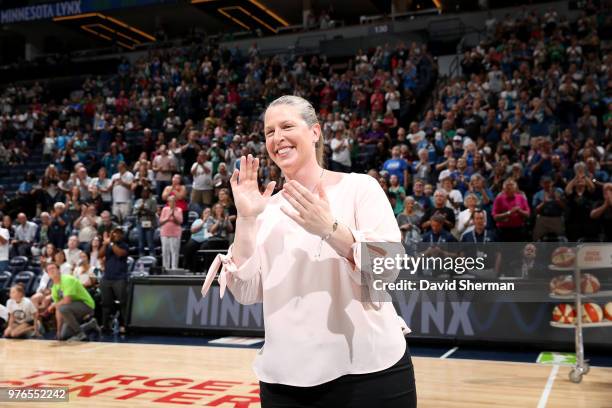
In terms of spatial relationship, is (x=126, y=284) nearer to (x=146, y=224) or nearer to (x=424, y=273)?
(x=146, y=224)

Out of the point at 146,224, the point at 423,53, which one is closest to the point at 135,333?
the point at 146,224

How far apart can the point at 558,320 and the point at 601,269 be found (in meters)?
0.82

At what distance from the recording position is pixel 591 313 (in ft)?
20.9

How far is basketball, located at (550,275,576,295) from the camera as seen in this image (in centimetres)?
622

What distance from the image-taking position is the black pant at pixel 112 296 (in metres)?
10.4

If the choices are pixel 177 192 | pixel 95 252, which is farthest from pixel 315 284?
pixel 177 192

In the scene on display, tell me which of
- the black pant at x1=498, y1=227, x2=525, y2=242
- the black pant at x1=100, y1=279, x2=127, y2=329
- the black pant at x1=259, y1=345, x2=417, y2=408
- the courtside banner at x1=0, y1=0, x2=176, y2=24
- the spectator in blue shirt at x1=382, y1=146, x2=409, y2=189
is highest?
the courtside banner at x1=0, y1=0, x2=176, y2=24

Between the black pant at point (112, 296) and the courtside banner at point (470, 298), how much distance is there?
20 cm

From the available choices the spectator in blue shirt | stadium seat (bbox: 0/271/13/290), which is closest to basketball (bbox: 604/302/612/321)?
the spectator in blue shirt

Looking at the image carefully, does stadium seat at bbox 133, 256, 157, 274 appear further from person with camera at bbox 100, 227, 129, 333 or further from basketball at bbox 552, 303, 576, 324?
basketball at bbox 552, 303, 576, 324

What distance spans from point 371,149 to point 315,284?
11.8 metres

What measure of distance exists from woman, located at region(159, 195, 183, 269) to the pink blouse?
9.83 metres

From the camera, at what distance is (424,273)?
8.68ft

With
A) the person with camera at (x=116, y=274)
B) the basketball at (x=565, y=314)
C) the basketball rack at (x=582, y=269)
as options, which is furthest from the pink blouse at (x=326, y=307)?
the person with camera at (x=116, y=274)
